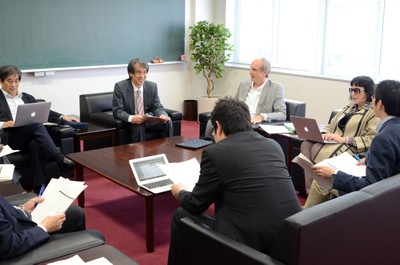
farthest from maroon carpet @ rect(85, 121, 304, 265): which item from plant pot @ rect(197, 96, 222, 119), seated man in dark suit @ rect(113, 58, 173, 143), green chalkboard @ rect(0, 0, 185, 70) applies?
plant pot @ rect(197, 96, 222, 119)

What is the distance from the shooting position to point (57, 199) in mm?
2602

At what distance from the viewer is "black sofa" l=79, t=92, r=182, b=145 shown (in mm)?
5059

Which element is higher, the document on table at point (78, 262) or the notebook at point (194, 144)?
the notebook at point (194, 144)

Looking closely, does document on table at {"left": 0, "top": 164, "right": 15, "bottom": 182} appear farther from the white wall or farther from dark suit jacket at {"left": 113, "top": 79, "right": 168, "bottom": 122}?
the white wall

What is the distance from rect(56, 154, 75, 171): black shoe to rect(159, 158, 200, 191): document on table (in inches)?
49.9

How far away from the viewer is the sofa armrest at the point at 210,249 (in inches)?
83.2

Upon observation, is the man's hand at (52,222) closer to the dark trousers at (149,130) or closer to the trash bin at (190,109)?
the dark trousers at (149,130)

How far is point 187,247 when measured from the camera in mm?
A: 2477

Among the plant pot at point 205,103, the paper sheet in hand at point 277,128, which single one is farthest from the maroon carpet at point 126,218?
the plant pot at point 205,103

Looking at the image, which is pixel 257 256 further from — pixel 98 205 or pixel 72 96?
pixel 72 96

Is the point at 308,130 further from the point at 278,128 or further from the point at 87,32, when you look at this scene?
the point at 87,32

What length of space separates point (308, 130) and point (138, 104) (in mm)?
2035

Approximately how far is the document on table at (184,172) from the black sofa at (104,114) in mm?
1686

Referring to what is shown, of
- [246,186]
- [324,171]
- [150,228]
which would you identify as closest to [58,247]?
[246,186]
